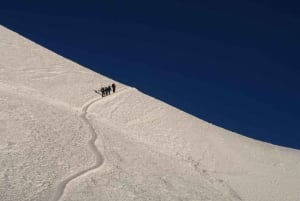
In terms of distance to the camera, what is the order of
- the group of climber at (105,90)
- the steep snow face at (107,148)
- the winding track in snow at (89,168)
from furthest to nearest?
the group of climber at (105,90) < the steep snow face at (107,148) < the winding track in snow at (89,168)

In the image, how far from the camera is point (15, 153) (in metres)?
19.9

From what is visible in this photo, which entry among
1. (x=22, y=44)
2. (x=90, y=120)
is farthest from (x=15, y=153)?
(x=22, y=44)

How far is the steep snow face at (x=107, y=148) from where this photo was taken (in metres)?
18.8

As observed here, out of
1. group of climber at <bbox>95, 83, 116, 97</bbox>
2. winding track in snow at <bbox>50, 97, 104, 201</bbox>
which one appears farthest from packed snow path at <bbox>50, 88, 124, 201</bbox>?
group of climber at <bbox>95, 83, 116, 97</bbox>

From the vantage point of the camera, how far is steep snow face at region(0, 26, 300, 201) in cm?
1875

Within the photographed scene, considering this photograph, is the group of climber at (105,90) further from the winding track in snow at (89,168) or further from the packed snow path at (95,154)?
the winding track in snow at (89,168)

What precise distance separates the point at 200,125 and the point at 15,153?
2076cm

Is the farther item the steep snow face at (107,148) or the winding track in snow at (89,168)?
the steep snow face at (107,148)

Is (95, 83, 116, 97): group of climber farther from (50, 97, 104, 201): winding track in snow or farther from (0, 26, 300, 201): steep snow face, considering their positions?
(50, 97, 104, 201): winding track in snow

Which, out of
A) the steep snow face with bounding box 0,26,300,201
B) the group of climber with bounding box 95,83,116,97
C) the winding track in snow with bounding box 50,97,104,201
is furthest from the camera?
the group of climber with bounding box 95,83,116,97

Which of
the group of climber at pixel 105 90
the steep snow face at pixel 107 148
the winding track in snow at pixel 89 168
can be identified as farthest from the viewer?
the group of climber at pixel 105 90

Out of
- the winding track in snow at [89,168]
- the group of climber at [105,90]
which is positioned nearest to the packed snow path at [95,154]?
the winding track in snow at [89,168]

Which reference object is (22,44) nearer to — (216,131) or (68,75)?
(68,75)

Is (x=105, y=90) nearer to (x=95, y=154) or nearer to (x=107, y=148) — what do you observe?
(x=107, y=148)
